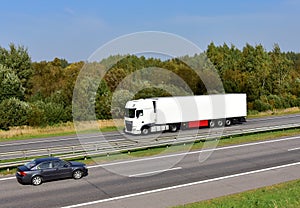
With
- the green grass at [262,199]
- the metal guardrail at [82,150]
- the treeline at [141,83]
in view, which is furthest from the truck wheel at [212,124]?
the green grass at [262,199]

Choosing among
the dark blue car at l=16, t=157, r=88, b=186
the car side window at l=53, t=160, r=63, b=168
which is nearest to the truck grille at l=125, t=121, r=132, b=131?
the dark blue car at l=16, t=157, r=88, b=186

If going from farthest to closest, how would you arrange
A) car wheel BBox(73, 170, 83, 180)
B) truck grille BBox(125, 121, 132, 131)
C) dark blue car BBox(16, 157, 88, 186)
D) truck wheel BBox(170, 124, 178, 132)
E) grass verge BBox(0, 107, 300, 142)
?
grass verge BBox(0, 107, 300, 142)
truck wheel BBox(170, 124, 178, 132)
truck grille BBox(125, 121, 132, 131)
car wheel BBox(73, 170, 83, 180)
dark blue car BBox(16, 157, 88, 186)

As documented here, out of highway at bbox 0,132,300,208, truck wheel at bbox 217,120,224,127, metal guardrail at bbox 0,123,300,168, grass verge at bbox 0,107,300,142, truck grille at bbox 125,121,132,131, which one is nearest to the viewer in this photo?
highway at bbox 0,132,300,208

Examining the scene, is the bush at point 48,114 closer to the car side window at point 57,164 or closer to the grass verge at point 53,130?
the grass verge at point 53,130

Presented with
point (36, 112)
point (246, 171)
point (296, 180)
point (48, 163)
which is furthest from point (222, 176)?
point (36, 112)

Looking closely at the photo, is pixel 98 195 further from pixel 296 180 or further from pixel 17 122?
pixel 17 122

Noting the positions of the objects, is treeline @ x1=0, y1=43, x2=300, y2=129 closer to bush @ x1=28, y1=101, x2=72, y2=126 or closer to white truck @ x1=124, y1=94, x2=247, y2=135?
bush @ x1=28, y1=101, x2=72, y2=126

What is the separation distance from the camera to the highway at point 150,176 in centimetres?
1603

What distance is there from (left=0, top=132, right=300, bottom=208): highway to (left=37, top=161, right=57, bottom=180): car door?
1.34ft

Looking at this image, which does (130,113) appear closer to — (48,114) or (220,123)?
(220,123)

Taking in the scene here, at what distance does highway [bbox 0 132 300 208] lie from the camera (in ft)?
52.6

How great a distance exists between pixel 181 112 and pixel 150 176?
1700cm

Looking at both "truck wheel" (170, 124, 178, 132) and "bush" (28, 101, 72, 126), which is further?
"bush" (28, 101, 72, 126)

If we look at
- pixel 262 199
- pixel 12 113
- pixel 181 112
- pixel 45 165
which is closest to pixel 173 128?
pixel 181 112
